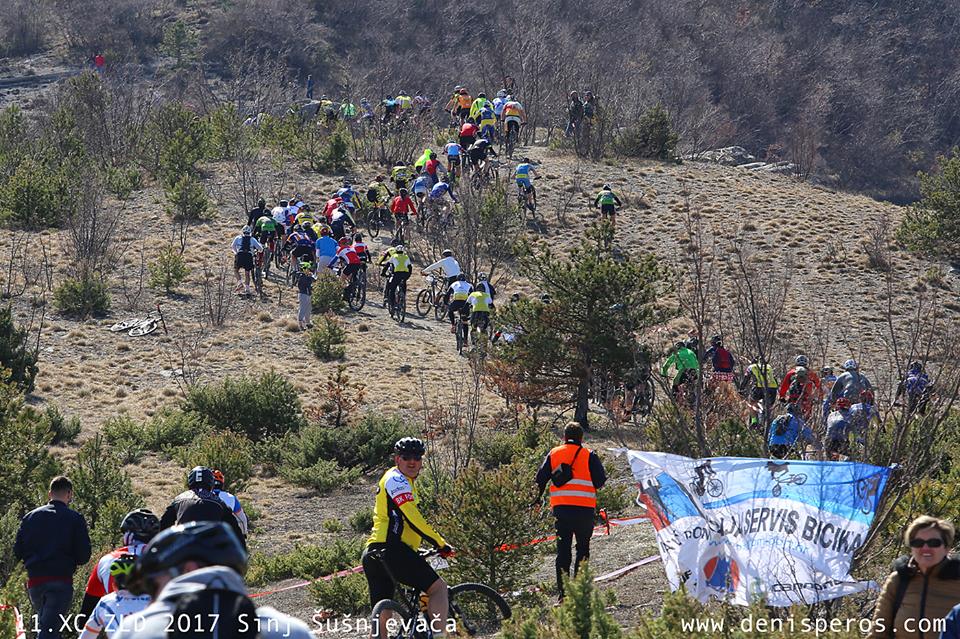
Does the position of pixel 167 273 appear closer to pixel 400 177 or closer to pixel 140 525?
pixel 400 177

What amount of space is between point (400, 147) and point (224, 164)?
552 centimetres

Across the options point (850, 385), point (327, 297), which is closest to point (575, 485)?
point (850, 385)

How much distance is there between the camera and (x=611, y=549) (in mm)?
10312

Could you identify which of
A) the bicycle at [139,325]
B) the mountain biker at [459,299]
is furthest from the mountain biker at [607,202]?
the bicycle at [139,325]

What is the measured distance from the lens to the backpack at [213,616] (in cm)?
300

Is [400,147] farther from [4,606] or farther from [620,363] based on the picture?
[4,606]

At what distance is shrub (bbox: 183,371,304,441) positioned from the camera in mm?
17125

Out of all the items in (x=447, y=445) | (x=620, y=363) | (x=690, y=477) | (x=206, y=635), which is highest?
(x=206, y=635)

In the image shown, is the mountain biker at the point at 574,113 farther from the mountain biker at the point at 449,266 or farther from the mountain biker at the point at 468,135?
the mountain biker at the point at 449,266

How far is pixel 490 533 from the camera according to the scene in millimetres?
8391

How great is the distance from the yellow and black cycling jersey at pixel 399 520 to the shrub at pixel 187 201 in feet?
82.3

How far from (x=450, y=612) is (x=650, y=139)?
3445 centimetres

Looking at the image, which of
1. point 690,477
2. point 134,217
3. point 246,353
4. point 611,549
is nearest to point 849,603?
point 690,477

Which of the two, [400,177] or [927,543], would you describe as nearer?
[927,543]
